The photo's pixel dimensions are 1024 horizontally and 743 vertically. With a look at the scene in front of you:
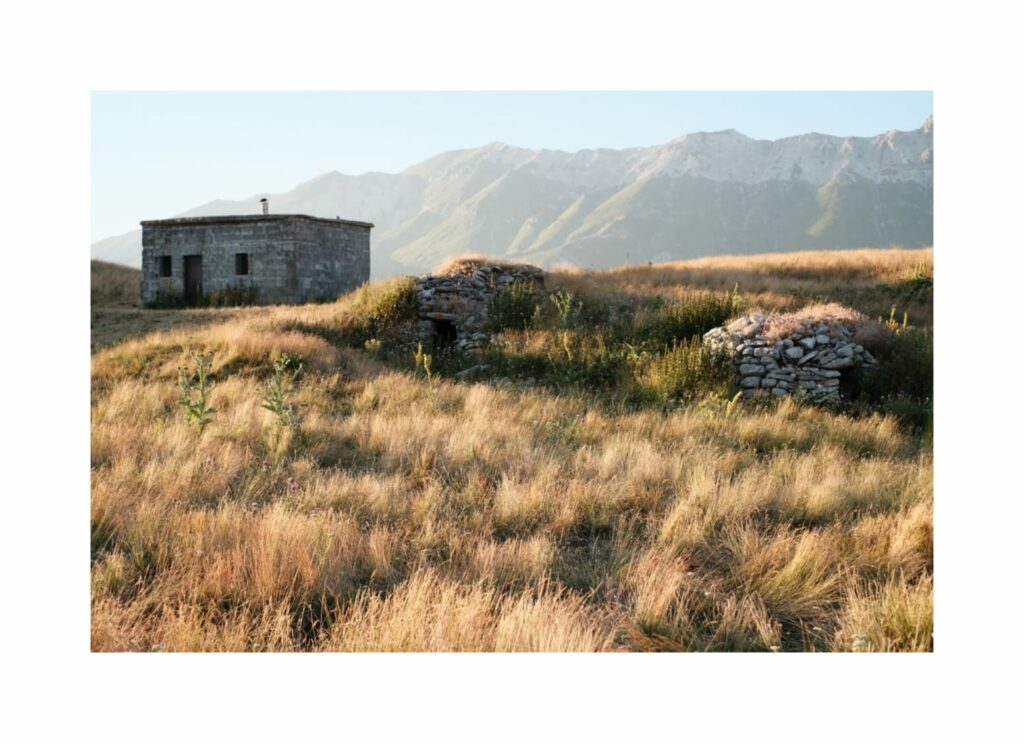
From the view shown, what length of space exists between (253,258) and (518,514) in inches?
806

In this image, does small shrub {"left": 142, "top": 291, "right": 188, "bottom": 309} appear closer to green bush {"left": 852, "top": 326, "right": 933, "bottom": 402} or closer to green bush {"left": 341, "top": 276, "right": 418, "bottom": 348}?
green bush {"left": 341, "top": 276, "right": 418, "bottom": 348}

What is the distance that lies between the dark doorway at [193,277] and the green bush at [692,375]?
742 inches

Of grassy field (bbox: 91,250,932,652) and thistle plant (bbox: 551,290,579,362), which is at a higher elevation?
thistle plant (bbox: 551,290,579,362)

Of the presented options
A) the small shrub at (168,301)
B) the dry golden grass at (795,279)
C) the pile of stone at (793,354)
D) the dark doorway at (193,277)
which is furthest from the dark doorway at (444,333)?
the small shrub at (168,301)

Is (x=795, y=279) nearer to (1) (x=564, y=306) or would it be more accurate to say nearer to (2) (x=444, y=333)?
(1) (x=564, y=306)

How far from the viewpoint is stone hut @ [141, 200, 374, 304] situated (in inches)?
885

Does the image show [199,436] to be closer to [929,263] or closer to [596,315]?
[596,315]

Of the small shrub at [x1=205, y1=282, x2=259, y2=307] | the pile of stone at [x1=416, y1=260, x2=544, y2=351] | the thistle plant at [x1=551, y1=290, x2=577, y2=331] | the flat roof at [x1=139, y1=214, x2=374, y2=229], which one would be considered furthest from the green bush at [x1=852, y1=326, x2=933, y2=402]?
the small shrub at [x1=205, y1=282, x2=259, y2=307]

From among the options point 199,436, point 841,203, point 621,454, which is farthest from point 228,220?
point 841,203

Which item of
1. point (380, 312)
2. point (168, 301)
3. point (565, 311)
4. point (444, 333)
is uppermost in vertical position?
point (168, 301)

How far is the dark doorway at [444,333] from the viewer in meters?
15.1

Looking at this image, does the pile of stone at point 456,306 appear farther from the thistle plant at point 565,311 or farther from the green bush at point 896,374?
the green bush at point 896,374

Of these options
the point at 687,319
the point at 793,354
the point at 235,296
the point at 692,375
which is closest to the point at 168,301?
the point at 235,296

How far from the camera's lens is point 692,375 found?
32.9ft
